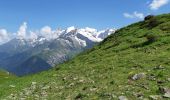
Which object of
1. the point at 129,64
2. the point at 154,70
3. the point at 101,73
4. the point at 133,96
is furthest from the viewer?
the point at 129,64

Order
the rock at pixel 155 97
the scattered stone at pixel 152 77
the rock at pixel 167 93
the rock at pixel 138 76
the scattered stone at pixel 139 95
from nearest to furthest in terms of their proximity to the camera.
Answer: the rock at pixel 155 97 → the rock at pixel 167 93 → the scattered stone at pixel 139 95 → the scattered stone at pixel 152 77 → the rock at pixel 138 76

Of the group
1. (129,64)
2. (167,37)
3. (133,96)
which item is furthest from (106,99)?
(167,37)

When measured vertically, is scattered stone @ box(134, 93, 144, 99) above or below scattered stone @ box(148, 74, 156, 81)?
below

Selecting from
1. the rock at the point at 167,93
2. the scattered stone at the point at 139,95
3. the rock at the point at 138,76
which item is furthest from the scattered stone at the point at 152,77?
the scattered stone at the point at 139,95

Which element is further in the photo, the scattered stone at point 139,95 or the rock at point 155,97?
the scattered stone at point 139,95

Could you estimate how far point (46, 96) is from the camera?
92.8 feet

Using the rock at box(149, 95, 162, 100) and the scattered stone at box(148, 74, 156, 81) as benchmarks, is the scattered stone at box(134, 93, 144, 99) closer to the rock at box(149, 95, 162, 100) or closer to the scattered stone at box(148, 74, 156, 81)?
the rock at box(149, 95, 162, 100)

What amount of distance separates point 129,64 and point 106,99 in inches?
546

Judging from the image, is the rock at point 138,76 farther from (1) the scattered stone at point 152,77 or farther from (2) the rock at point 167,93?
(2) the rock at point 167,93

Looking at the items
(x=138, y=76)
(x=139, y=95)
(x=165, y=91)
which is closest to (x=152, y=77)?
(x=138, y=76)

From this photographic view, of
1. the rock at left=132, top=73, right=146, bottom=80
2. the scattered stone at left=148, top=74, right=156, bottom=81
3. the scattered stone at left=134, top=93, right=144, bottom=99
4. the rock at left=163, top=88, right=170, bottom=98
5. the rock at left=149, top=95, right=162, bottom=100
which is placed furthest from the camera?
the rock at left=132, top=73, right=146, bottom=80

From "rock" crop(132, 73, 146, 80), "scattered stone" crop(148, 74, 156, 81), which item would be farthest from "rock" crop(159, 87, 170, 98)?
"rock" crop(132, 73, 146, 80)

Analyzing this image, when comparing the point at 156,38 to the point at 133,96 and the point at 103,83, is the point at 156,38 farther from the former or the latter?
the point at 133,96

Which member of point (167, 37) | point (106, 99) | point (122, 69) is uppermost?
point (167, 37)
